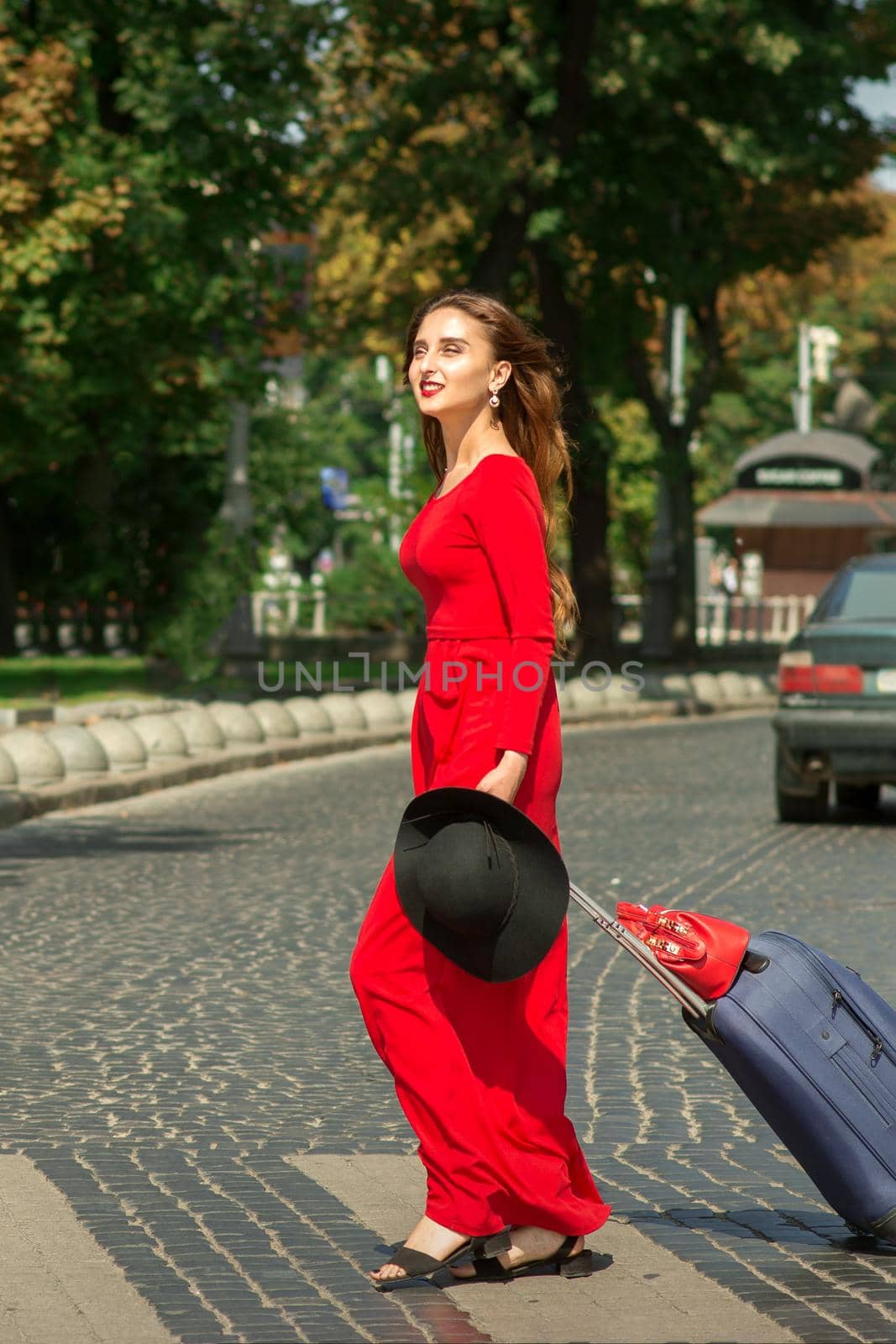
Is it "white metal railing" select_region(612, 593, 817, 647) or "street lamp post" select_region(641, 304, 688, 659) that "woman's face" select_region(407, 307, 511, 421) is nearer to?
"street lamp post" select_region(641, 304, 688, 659)

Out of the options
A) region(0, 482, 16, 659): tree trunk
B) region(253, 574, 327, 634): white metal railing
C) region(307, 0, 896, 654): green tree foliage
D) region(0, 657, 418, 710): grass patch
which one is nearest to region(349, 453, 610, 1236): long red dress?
region(0, 657, 418, 710): grass patch

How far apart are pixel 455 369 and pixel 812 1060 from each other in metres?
1.65

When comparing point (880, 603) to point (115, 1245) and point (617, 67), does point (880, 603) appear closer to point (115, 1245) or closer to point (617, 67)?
point (115, 1245)

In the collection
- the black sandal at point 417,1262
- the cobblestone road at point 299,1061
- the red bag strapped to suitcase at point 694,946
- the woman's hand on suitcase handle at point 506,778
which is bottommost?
the cobblestone road at point 299,1061

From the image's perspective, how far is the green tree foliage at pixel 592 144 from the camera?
28.4 meters

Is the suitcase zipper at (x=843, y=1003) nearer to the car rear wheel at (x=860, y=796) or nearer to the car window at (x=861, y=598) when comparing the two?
the car window at (x=861, y=598)

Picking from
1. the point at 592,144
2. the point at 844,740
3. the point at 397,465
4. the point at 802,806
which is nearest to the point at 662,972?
the point at 844,740

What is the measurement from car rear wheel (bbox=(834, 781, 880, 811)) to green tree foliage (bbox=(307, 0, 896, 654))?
1121cm

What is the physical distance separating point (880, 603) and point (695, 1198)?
9.80 meters

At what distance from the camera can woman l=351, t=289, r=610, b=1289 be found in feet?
15.5

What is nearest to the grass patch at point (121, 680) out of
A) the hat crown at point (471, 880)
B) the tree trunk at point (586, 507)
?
the tree trunk at point (586, 507)

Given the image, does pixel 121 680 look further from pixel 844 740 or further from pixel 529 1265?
pixel 529 1265

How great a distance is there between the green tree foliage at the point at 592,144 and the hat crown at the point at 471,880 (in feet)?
75.8

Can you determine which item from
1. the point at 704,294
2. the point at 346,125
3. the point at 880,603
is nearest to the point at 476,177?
the point at 346,125
